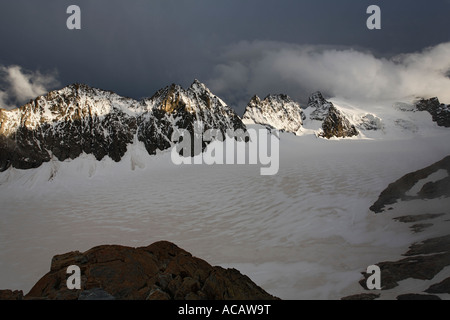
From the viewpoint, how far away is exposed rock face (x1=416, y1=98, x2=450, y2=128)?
165m

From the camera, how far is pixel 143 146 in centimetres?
8919

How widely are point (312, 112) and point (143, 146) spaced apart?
425 feet

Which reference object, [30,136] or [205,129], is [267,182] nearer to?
[205,129]

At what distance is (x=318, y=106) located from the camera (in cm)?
17625

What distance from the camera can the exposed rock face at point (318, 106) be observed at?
165375mm

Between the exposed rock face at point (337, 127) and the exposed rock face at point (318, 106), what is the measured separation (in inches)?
253

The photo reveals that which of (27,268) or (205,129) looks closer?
(27,268)

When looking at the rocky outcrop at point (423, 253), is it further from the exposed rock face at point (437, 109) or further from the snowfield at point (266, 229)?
the exposed rock face at point (437, 109)

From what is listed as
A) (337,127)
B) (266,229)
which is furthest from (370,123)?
(266,229)

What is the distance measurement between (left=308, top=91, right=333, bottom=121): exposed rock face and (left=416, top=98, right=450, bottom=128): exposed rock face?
74.4 metres

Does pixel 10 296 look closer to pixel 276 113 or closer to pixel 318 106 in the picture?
pixel 276 113

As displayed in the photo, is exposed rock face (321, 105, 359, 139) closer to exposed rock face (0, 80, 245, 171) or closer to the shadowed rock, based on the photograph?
exposed rock face (0, 80, 245, 171)

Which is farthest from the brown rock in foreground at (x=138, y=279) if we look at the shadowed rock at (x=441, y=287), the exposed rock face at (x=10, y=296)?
the shadowed rock at (x=441, y=287)
